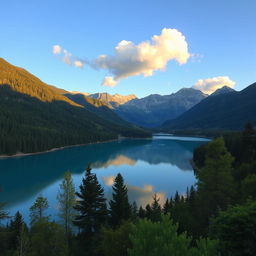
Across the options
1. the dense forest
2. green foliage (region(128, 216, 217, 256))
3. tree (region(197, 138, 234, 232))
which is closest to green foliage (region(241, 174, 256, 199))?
the dense forest

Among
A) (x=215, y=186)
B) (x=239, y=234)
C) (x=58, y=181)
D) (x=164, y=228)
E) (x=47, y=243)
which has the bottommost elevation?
(x=58, y=181)

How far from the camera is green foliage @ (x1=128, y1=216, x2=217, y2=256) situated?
10883 mm

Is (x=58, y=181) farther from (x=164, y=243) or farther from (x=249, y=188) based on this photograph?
(x=164, y=243)

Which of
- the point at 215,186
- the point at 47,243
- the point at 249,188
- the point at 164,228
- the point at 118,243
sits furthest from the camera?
the point at 249,188

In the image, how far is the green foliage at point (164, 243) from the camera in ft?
35.7

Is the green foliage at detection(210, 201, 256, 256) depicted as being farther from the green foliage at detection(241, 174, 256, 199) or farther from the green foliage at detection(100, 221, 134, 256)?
the green foliage at detection(241, 174, 256, 199)

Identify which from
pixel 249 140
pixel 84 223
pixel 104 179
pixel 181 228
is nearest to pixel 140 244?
pixel 181 228

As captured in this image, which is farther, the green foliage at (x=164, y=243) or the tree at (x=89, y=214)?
the tree at (x=89, y=214)

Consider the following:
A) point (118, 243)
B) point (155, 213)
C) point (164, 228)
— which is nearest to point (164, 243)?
point (164, 228)

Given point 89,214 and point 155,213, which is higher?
point 89,214

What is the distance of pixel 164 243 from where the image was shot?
1150cm

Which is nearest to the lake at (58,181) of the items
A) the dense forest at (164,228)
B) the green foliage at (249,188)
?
the dense forest at (164,228)

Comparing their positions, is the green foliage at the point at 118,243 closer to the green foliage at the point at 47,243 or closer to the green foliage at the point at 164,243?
the green foliage at the point at 47,243

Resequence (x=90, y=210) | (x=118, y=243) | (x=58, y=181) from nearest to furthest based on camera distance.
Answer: (x=118, y=243) < (x=90, y=210) < (x=58, y=181)
